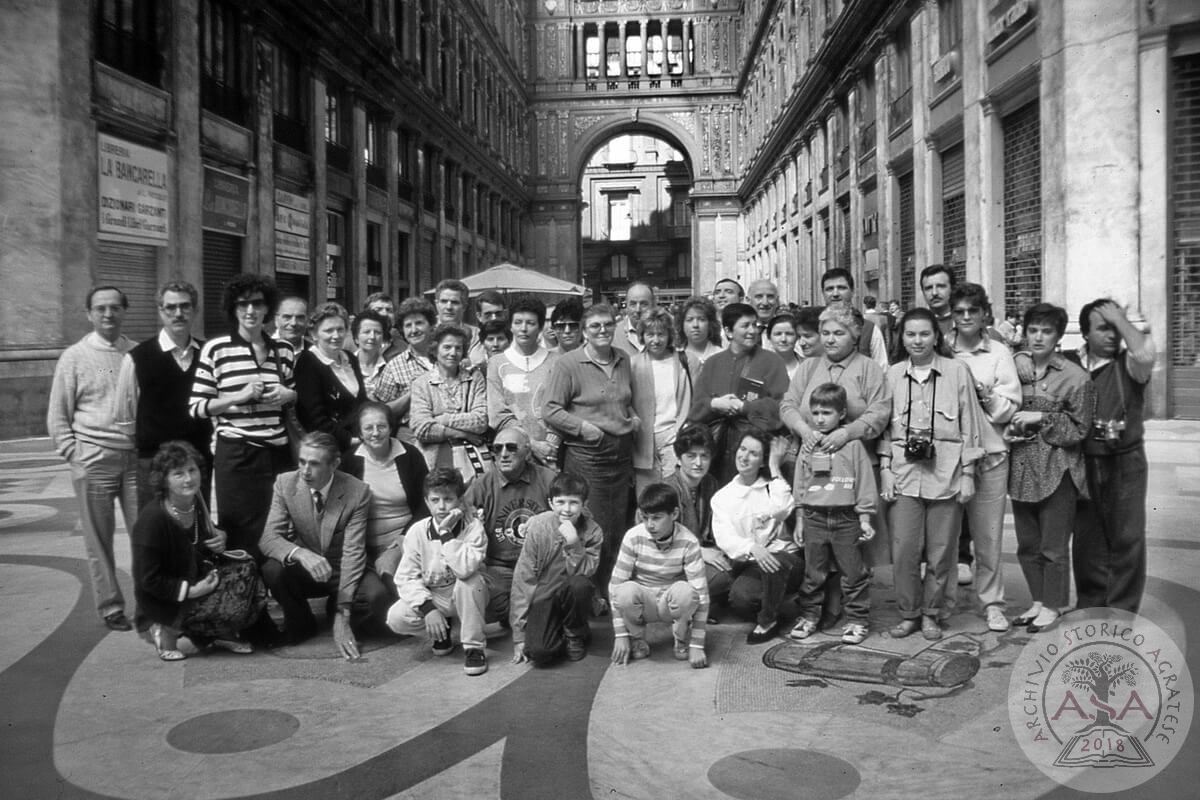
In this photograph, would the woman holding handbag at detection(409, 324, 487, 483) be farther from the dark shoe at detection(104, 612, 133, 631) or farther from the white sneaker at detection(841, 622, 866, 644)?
the white sneaker at detection(841, 622, 866, 644)

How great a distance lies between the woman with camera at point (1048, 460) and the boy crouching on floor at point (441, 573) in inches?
115

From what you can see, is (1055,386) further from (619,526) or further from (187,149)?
(187,149)

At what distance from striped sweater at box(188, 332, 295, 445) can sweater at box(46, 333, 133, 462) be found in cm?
49

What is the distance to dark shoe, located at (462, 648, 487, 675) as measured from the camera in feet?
16.3

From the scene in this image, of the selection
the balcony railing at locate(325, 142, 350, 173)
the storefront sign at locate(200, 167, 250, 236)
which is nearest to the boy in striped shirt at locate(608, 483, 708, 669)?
the storefront sign at locate(200, 167, 250, 236)

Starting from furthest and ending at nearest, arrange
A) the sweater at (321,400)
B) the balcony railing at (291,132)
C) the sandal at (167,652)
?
the balcony railing at (291,132) < the sweater at (321,400) < the sandal at (167,652)

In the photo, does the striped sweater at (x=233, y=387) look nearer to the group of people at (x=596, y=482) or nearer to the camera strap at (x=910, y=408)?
the group of people at (x=596, y=482)

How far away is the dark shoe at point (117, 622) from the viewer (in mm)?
5684

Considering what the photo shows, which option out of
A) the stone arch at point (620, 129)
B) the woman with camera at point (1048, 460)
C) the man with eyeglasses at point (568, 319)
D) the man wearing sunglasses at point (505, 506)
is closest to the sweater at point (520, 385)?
the man with eyeglasses at point (568, 319)

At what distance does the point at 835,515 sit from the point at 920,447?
0.59 meters

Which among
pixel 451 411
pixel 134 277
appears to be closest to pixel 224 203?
pixel 134 277

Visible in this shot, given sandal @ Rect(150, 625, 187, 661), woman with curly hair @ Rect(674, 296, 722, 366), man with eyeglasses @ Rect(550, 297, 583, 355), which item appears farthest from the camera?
woman with curly hair @ Rect(674, 296, 722, 366)

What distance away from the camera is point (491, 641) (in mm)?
5562

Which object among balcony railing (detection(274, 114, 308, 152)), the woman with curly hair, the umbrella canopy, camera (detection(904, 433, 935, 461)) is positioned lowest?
camera (detection(904, 433, 935, 461))
